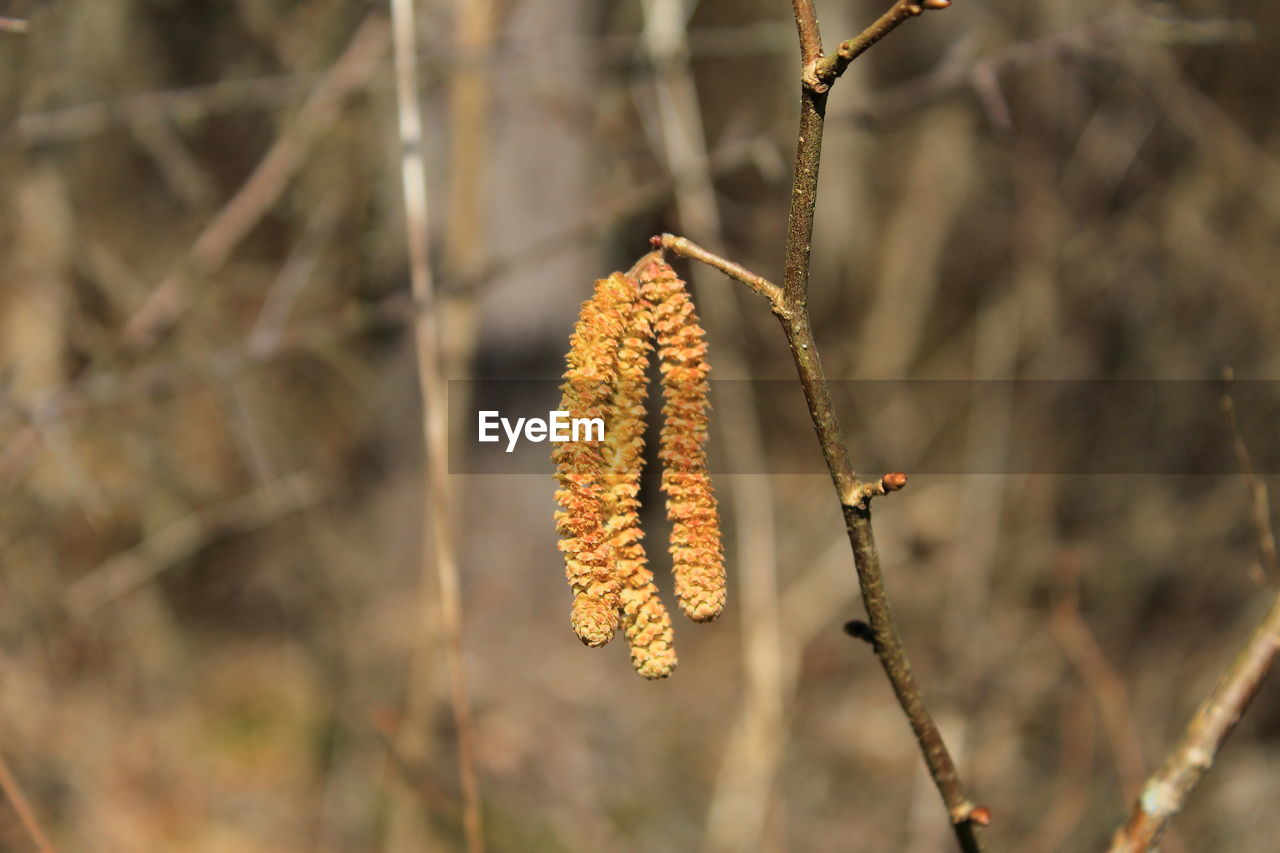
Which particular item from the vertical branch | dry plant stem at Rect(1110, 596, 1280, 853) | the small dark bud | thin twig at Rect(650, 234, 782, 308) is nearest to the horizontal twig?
thin twig at Rect(650, 234, 782, 308)

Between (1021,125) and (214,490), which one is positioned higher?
(1021,125)

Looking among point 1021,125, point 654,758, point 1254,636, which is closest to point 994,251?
point 1021,125

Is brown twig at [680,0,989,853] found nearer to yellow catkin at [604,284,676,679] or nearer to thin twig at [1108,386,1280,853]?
yellow catkin at [604,284,676,679]

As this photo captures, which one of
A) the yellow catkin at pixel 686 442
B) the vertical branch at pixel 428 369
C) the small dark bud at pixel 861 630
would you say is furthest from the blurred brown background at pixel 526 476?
the yellow catkin at pixel 686 442

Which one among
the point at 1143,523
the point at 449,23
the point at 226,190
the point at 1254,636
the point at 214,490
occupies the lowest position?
the point at 1254,636

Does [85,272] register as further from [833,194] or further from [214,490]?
[833,194]

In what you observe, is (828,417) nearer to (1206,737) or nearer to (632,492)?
(632,492)

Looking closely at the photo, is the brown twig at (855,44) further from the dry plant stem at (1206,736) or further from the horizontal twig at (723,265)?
the dry plant stem at (1206,736)
